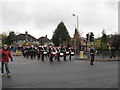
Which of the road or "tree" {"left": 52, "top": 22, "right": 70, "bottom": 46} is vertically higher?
"tree" {"left": 52, "top": 22, "right": 70, "bottom": 46}

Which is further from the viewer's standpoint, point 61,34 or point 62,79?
point 61,34

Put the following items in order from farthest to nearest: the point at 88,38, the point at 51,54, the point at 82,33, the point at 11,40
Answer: the point at 11,40
the point at 82,33
the point at 88,38
the point at 51,54

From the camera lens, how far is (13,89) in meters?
8.12

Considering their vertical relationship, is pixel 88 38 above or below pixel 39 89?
above

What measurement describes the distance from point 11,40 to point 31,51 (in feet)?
284

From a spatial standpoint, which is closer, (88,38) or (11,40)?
(88,38)

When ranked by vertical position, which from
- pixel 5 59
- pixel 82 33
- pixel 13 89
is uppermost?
pixel 82 33

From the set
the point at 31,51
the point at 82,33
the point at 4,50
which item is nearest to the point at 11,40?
the point at 82,33

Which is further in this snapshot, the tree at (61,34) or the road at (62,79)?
the tree at (61,34)

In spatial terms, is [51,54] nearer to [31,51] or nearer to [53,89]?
[31,51]

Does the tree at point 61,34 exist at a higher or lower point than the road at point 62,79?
higher

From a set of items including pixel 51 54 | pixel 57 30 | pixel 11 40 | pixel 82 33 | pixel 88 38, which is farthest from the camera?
pixel 11 40

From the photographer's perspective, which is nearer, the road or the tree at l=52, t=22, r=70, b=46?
the road

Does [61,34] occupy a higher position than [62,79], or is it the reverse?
[61,34]
